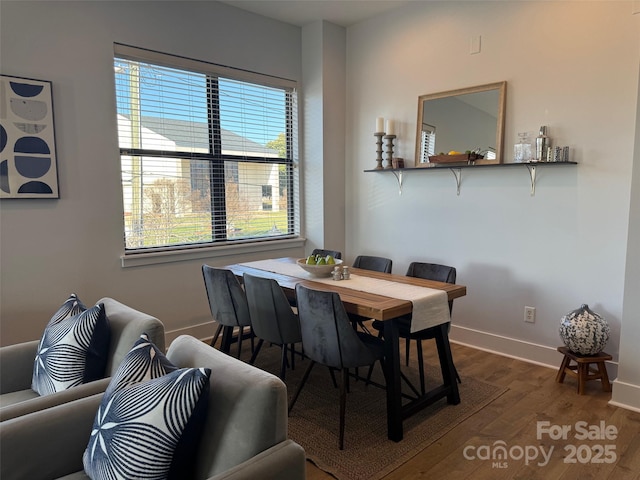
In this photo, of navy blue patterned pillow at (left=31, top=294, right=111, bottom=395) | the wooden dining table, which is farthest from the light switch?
navy blue patterned pillow at (left=31, top=294, right=111, bottom=395)

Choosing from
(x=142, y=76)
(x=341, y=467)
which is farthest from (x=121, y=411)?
(x=142, y=76)

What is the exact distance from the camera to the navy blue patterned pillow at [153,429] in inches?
48.2

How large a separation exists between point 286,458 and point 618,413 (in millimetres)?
2333

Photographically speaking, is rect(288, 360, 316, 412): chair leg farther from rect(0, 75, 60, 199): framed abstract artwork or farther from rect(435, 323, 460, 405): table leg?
rect(0, 75, 60, 199): framed abstract artwork

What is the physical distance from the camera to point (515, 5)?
3.33m

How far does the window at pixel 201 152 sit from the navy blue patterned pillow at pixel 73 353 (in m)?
1.71

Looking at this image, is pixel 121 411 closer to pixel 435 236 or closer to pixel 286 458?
pixel 286 458

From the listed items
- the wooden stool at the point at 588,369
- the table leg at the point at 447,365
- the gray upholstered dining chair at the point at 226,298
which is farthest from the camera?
the gray upholstered dining chair at the point at 226,298

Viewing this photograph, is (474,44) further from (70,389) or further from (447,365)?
(70,389)

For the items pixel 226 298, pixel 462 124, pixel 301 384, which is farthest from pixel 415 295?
pixel 462 124

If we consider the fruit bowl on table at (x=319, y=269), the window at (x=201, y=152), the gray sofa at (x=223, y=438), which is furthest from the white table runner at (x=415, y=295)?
the window at (x=201, y=152)

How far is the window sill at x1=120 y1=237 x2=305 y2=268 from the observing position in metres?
3.52

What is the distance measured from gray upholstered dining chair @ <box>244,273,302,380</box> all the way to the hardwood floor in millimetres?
767

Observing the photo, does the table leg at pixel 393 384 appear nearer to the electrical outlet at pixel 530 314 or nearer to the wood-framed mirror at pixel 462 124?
the electrical outlet at pixel 530 314
